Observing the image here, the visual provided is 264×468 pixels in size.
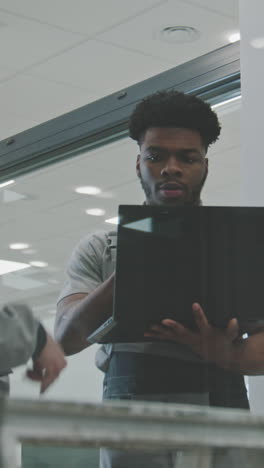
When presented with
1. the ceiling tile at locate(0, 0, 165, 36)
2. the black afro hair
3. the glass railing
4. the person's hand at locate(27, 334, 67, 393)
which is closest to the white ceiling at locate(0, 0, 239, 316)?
the ceiling tile at locate(0, 0, 165, 36)

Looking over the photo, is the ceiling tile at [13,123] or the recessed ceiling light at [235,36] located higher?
the recessed ceiling light at [235,36]

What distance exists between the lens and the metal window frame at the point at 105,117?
2824 mm

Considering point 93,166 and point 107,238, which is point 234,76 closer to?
point 93,166

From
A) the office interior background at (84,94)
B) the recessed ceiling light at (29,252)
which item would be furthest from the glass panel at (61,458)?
the recessed ceiling light at (29,252)

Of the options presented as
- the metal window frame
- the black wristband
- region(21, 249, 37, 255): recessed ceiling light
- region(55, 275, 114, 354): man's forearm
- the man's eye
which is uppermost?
the metal window frame

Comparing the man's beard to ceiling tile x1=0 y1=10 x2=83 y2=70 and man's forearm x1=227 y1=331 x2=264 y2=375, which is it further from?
ceiling tile x1=0 y1=10 x2=83 y2=70

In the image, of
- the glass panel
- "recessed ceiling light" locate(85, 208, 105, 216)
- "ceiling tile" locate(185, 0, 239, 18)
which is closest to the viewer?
the glass panel

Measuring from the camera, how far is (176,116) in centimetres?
171

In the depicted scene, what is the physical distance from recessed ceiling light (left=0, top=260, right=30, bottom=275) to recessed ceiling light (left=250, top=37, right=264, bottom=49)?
1522 millimetres

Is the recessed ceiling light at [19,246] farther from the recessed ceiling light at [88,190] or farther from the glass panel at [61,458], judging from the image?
the glass panel at [61,458]

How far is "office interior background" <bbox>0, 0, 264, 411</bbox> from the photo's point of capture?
315 cm

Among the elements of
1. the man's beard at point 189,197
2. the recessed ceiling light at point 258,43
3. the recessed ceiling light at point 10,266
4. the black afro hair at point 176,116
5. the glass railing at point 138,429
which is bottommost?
the glass railing at point 138,429

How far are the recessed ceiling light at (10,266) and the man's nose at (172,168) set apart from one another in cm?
195

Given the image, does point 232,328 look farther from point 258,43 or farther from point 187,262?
point 258,43
